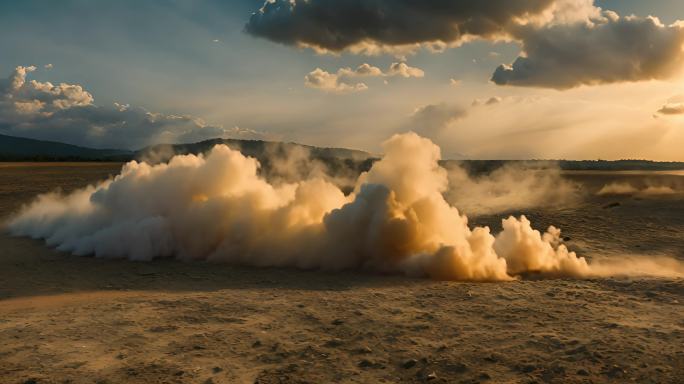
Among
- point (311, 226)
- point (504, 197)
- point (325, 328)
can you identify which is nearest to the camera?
point (325, 328)

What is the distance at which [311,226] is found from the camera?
18375 mm

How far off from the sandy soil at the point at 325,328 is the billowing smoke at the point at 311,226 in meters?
1.31

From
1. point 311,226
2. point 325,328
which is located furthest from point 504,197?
point 325,328

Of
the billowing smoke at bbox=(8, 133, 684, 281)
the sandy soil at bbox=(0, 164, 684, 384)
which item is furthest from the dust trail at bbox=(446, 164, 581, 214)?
the sandy soil at bbox=(0, 164, 684, 384)

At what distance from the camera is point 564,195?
37.9m

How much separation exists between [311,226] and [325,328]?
8.58m

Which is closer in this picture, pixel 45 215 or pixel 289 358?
pixel 289 358

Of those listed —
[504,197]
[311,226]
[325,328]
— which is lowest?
[325,328]

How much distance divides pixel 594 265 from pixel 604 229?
27.8 ft

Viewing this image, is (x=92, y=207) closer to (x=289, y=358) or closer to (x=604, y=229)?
(x=289, y=358)

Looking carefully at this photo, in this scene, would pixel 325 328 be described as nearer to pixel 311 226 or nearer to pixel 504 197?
pixel 311 226

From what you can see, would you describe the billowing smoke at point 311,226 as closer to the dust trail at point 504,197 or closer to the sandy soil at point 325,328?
the sandy soil at point 325,328

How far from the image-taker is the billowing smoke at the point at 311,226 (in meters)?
16.2

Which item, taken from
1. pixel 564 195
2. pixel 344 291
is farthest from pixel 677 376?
pixel 564 195
